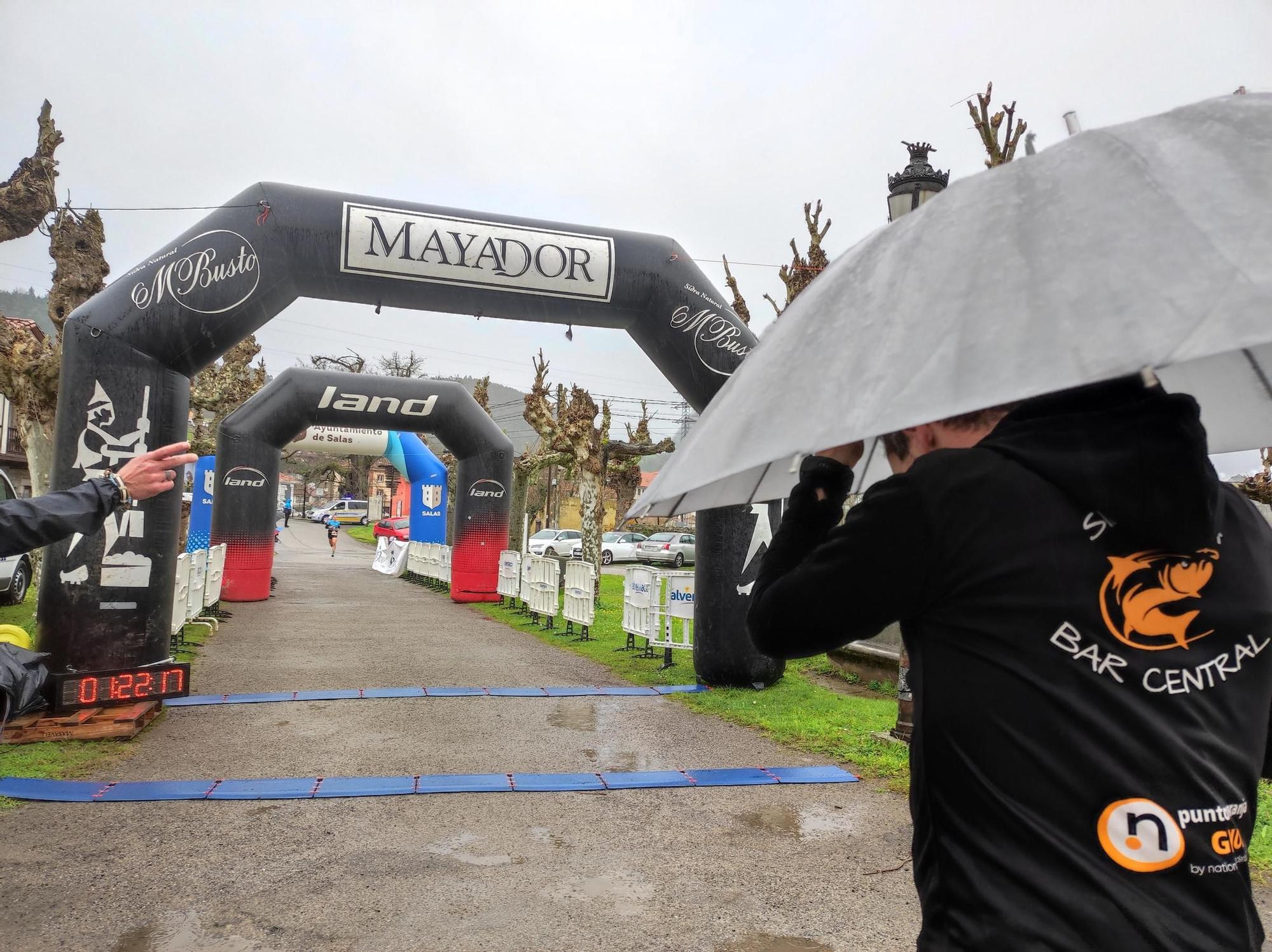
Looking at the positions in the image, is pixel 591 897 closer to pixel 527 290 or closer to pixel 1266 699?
pixel 1266 699

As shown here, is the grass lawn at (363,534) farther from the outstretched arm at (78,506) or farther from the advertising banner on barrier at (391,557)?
the outstretched arm at (78,506)

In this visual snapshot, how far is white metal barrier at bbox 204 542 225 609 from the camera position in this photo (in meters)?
13.8

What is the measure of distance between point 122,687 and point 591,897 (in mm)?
4742

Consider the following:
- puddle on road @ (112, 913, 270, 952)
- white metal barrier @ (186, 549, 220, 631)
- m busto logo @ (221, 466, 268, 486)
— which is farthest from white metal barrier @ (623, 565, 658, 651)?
m busto logo @ (221, 466, 268, 486)

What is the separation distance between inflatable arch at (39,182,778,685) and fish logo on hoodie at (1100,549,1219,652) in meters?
5.73

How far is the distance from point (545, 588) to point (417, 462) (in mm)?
9806

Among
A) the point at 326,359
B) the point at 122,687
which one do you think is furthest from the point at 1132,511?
the point at 326,359

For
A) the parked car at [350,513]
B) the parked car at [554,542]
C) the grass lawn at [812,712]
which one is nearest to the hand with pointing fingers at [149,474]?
the grass lawn at [812,712]

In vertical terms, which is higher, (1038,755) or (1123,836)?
(1038,755)

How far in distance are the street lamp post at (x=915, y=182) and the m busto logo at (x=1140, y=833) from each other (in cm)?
539

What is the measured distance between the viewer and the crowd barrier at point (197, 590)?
34.5 ft

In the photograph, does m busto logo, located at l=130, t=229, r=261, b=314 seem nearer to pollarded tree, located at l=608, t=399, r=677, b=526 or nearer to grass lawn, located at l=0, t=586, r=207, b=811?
grass lawn, located at l=0, t=586, r=207, b=811

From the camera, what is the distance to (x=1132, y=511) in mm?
1280

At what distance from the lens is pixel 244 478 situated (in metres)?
16.4
